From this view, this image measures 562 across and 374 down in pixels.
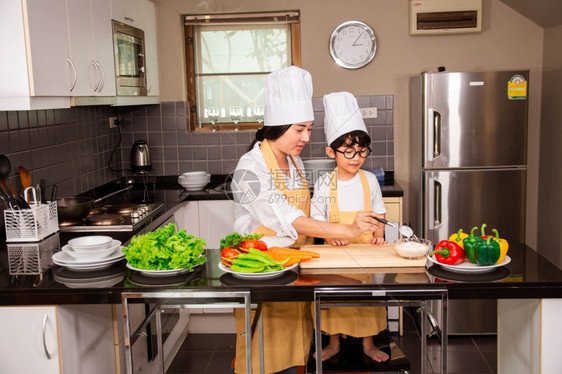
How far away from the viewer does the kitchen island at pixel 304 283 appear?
6.60ft

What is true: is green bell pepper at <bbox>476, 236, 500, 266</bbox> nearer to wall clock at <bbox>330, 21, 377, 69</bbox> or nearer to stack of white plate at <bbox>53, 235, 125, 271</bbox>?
stack of white plate at <bbox>53, 235, 125, 271</bbox>

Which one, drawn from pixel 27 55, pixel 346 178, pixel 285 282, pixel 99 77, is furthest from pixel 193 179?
pixel 285 282

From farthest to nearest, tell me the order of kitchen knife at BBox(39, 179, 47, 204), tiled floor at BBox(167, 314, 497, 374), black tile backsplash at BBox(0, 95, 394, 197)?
black tile backsplash at BBox(0, 95, 394, 197) < tiled floor at BBox(167, 314, 497, 374) < kitchen knife at BBox(39, 179, 47, 204)

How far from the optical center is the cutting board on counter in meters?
2.23

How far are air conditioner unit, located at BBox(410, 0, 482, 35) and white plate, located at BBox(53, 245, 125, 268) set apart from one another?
2881 mm

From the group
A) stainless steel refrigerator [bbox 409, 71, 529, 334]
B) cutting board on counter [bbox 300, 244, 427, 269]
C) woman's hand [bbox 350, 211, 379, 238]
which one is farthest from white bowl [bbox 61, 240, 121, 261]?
stainless steel refrigerator [bbox 409, 71, 529, 334]

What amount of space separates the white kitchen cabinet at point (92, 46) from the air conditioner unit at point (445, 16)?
83.7 inches

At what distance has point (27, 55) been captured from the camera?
97.6 inches

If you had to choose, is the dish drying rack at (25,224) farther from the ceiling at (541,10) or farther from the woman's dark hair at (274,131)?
the ceiling at (541,10)

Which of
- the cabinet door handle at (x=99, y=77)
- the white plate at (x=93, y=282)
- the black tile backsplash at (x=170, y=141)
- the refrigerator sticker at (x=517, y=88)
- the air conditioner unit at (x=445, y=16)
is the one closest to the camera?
the white plate at (x=93, y=282)

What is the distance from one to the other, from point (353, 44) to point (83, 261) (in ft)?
9.27

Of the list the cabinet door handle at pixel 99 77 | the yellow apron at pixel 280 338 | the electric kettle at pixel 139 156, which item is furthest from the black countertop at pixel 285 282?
the electric kettle at pixel 139 156

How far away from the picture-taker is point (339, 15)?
447 cm

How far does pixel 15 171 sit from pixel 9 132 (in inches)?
7.4
